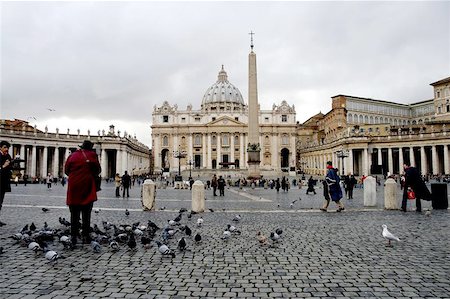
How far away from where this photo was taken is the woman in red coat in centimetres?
735

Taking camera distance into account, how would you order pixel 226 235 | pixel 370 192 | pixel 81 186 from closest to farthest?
pixel 81 186 → pixel 226 235 → pixel 370 192

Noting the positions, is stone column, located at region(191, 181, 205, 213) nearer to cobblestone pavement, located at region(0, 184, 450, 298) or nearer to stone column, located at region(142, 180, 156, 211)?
stone column, located at region(142, 180, 156, 211)

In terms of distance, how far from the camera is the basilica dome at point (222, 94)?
118 metres

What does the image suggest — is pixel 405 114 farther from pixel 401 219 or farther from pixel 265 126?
pixel 401 219

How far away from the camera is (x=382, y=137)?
198 feet

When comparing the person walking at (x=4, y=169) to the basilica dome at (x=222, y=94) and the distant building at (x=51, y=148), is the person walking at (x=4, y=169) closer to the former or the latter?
the distant building at (x=51, y=148)

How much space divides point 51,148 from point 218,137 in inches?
1789

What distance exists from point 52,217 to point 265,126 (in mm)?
90177

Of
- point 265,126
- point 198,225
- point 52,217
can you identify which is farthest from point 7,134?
point 265,126

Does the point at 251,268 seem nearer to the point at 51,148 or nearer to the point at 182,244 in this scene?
the point at 182,244

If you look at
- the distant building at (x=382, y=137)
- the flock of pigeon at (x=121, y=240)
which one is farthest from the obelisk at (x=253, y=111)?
the flock of pigeon at (x=121, y=240)

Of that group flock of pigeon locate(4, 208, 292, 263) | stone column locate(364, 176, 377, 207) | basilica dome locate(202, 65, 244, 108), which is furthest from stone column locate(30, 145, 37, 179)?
basilica dome locate(202, 65, 244, 108)

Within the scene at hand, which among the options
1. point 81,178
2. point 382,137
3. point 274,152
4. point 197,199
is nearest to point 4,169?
point 81,178

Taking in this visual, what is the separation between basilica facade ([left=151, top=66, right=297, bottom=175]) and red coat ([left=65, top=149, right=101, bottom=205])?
87665 millimetres
